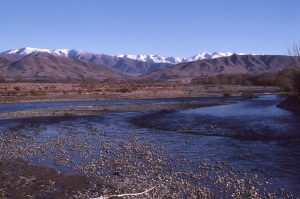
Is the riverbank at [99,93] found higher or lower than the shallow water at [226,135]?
higher

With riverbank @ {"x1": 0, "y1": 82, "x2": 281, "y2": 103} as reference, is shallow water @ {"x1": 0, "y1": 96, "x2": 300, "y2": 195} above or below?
below

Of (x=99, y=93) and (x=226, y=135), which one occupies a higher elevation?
(x=99, y=93)

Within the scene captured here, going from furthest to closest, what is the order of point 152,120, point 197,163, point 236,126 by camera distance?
point 152,120 < point 236,126 < point 197,163

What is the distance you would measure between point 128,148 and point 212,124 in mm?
11709

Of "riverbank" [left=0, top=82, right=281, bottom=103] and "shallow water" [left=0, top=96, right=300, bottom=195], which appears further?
"riverbank" [left=0, top=82, right=281, bottom=103]

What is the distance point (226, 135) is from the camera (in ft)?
85.6

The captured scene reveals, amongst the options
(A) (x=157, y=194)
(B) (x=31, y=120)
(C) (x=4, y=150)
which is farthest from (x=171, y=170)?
(B) (x=31, y=120)

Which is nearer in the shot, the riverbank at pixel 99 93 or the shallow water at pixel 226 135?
the shallow water at pixel 226 135

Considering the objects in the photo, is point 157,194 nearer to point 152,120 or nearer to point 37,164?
point 37,164

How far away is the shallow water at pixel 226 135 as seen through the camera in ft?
55.9

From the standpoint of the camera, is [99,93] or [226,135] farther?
[99,93]

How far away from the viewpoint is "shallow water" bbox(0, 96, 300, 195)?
55.9 ft

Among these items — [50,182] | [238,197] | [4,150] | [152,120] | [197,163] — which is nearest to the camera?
[238,197]

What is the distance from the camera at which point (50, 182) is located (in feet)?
47.7
